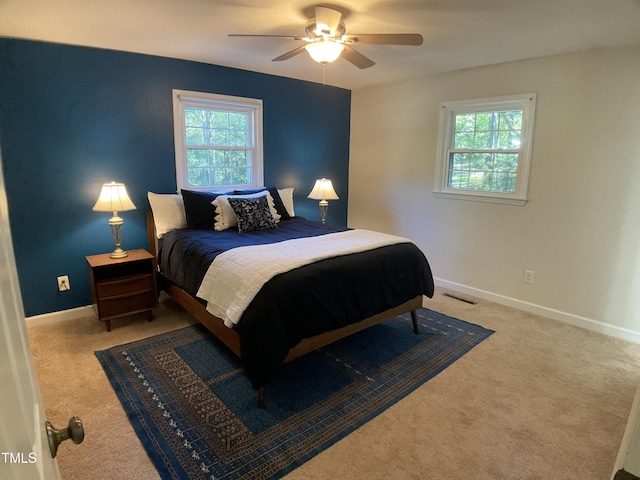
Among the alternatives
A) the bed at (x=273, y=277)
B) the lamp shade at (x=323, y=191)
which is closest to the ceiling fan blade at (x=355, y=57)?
the bed at (x=273, y=277)

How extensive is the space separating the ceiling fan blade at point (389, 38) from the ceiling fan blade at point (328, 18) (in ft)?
0.37

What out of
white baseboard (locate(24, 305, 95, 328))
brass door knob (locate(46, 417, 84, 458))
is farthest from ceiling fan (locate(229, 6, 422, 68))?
white baseboard (locate(24, 305, 95, 328))

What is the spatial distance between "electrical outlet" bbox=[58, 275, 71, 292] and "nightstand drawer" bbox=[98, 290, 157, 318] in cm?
56

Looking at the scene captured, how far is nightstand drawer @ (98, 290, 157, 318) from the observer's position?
9.92 feet

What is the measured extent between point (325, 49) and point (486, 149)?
7.22 feet

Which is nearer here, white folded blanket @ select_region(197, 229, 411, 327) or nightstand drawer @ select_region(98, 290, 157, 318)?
white folded blanket @ select_region(197, 229, 411, 327)

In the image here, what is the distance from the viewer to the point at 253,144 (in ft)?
14.0

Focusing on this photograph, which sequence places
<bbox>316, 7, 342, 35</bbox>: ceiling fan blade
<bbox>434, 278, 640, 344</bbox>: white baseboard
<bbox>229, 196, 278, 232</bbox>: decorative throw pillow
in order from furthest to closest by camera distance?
<bbox>229, 196, 278, 232</bbox>: decorative throw pillow → <bbox>434, 278, 640, 344</bbox>: white baseboard → <bbox>316, 7, 342, 35</bbox>: ceiling fan blade

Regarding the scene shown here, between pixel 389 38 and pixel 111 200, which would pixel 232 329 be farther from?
pixel 389 38

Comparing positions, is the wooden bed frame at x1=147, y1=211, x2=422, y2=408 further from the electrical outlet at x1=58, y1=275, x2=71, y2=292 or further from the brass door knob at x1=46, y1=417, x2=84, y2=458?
the brass door knob at x1=46, y1=417, x2=84, y2=458

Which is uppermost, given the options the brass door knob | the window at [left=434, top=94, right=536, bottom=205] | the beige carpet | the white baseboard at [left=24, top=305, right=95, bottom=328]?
the window at [left=434, top=94, right=536, bottom=205]

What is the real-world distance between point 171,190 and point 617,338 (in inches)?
165

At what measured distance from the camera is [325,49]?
2.43 meters

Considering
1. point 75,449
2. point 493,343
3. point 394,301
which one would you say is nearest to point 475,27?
point 394,301
